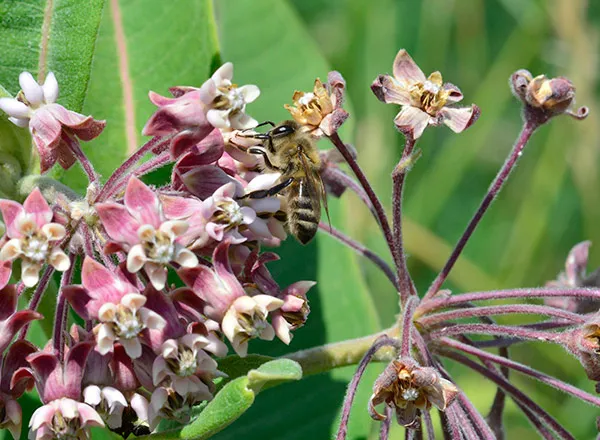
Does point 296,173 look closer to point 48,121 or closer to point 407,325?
point 407,325

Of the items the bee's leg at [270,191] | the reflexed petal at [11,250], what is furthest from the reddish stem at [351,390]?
the reflexed petal at [11,250]

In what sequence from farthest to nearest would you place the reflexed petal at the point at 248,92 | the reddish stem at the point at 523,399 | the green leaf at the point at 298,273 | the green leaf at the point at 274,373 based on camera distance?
1. the green leaf at the point at 298,273
2. the reddish stem at the point at 523,399
3. the reflexed petal at the point at 248,92
4. the green leaf at the point at 274,373

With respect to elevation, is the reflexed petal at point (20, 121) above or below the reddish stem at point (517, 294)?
above

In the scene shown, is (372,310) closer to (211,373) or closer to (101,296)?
(211,373)

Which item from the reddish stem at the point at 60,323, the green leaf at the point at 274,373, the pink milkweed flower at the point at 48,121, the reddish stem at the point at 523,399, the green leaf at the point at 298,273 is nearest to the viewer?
the green leaf at the point at 274,373

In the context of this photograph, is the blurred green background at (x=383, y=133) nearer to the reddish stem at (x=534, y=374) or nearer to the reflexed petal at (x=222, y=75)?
the reflexed petal at (x=222, y=75)

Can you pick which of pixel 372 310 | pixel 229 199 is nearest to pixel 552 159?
pixel 372 310

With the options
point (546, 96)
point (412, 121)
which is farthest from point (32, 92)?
point (546, 96)

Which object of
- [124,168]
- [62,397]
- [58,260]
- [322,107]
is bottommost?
[62,397]

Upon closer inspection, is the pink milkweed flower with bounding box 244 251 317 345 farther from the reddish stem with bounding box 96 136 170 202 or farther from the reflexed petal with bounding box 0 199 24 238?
the reflexed petal with bounding box 0 199 24 238
